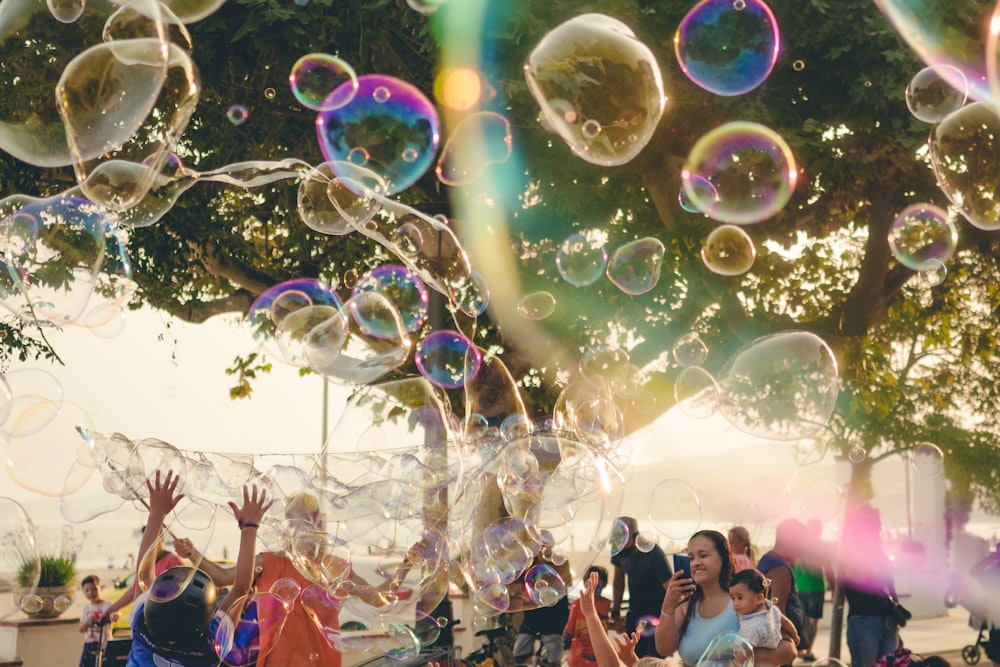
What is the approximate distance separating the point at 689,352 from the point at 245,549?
5325 mm

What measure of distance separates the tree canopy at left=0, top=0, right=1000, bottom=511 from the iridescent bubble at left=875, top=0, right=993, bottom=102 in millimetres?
125

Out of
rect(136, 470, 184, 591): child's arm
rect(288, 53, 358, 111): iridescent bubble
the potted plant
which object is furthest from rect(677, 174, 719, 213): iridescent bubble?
the potted plant

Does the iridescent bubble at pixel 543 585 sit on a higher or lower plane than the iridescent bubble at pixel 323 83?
lower

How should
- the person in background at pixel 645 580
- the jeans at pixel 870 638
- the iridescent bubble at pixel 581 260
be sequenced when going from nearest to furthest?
the person in background at pixel 645 580, the jeans at pixel 870 638, the iridescent bubble at pixel 581 260

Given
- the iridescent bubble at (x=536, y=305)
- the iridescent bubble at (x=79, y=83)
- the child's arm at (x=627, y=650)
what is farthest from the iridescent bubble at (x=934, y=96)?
the iridescent bubble at (x=79, y=83)

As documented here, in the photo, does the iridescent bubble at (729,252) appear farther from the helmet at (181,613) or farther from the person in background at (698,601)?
the helmet at (181,613)

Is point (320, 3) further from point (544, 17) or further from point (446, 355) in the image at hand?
point (446, 355)

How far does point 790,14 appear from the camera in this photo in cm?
829

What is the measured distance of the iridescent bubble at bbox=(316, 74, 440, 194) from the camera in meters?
6.73

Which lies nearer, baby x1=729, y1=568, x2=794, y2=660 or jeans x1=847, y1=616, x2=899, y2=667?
baby x1=729, y1=568, x2=794, y2=660

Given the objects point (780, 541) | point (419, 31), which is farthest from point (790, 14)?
point (780, 541)

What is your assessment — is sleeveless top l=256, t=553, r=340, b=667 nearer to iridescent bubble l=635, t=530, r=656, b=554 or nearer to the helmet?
the helmet

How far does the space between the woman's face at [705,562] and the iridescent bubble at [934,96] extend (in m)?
→ 3.76

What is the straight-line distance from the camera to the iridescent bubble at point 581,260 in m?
8.48
